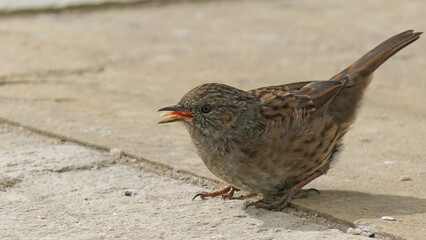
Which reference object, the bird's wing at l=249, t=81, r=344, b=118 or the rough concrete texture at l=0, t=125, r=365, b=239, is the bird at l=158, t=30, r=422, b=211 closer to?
the bird's wing at l=249, t=81, r=344, b=118

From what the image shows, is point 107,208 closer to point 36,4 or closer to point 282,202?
point 282,202

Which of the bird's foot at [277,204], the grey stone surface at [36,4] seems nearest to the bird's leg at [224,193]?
the bird's foot at [277,204]

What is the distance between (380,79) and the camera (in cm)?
659

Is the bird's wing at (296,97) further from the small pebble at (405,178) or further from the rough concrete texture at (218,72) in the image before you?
the small pebble at (405,178)

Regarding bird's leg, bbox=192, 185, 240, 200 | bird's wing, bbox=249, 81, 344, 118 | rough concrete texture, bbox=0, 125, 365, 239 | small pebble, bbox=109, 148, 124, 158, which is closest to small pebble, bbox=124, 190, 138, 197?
rough concrete texture, bbox=0, 125, 365, 239

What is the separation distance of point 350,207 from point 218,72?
3.00 m

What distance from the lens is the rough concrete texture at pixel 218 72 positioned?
4422 millimetres

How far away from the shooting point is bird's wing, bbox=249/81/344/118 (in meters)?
4.23

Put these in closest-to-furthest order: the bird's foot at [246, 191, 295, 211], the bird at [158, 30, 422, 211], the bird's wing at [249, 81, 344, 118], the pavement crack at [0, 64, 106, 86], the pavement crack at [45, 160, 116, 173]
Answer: the bird's foot at [246, 191, 295, 211] < the bird at [158, 30, 422, 211] < the bird's wing at [249, 81, 344, 118] < the pavement crack at [45, 160, 116, 173] < the pavement crack at [0, 64, 106, 86]

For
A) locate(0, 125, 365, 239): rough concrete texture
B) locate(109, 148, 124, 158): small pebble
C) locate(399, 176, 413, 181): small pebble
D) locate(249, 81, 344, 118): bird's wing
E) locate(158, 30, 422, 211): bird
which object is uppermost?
locate(249, 81, 344, 118): bird's wing

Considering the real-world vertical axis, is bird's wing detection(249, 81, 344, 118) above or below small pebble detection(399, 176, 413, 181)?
above

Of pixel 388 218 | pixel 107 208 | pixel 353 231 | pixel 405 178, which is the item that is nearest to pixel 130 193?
pixel 107 208

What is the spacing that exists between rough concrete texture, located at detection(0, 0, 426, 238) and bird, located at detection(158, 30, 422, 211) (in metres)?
0.21

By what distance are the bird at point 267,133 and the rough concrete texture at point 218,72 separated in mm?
211
